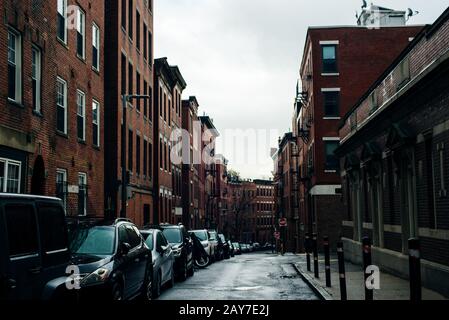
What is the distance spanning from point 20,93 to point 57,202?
34.7 ft

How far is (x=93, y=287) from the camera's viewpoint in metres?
9.66

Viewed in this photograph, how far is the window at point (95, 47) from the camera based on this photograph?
26.6 metres

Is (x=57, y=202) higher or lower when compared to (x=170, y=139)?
lower

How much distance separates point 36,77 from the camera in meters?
19.0

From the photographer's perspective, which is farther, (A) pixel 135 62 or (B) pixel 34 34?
(A) pixel 135 62

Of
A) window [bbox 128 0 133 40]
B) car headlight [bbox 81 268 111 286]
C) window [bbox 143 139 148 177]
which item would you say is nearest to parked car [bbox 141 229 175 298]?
car headlight [bbox 81 268 111 286]

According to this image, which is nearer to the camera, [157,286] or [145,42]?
[157,286]

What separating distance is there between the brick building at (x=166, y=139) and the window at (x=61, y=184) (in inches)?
732

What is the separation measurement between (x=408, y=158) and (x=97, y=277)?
1026 centimetres

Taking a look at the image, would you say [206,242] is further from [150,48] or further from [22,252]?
[22,252]

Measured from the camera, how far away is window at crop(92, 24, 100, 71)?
2657 centimetres

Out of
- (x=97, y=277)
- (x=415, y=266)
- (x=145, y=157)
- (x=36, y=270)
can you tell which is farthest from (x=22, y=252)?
(x=145, y=157)
